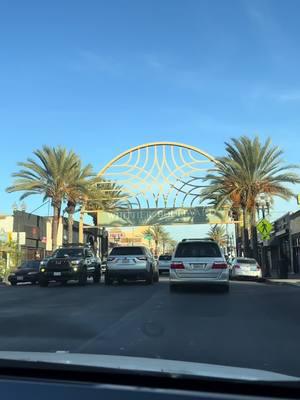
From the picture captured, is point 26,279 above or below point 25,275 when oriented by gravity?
below

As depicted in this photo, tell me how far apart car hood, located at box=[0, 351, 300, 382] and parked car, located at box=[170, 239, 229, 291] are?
53.8 feet

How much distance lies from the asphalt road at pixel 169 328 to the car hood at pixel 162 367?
13.7 feet

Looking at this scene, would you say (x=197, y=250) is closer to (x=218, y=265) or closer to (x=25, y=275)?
(x=218, y=265)

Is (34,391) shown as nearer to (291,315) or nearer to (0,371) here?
→ (0,371)

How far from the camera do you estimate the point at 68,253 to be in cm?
2838

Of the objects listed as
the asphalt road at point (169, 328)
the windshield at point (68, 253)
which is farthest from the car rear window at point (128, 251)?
the asphalt road at point (169, 328)

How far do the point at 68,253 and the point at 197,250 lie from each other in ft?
32.1

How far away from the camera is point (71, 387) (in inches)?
107

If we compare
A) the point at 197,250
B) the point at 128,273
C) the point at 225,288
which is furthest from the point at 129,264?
the point at 225,288

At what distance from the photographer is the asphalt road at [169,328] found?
8.36 metres

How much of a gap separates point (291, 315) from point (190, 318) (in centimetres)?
251

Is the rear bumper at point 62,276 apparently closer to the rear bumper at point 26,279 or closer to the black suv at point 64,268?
the black suv at point 64,268

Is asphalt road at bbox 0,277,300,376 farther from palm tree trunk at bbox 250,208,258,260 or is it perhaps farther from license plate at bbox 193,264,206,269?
palm tree trunk at bbox 250,208,258,260

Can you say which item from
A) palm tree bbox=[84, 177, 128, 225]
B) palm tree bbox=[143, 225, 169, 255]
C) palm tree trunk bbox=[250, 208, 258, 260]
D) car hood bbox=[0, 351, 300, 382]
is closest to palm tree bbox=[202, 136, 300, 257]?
palm tree trunk bbox=[250, 208, 258, 260]
